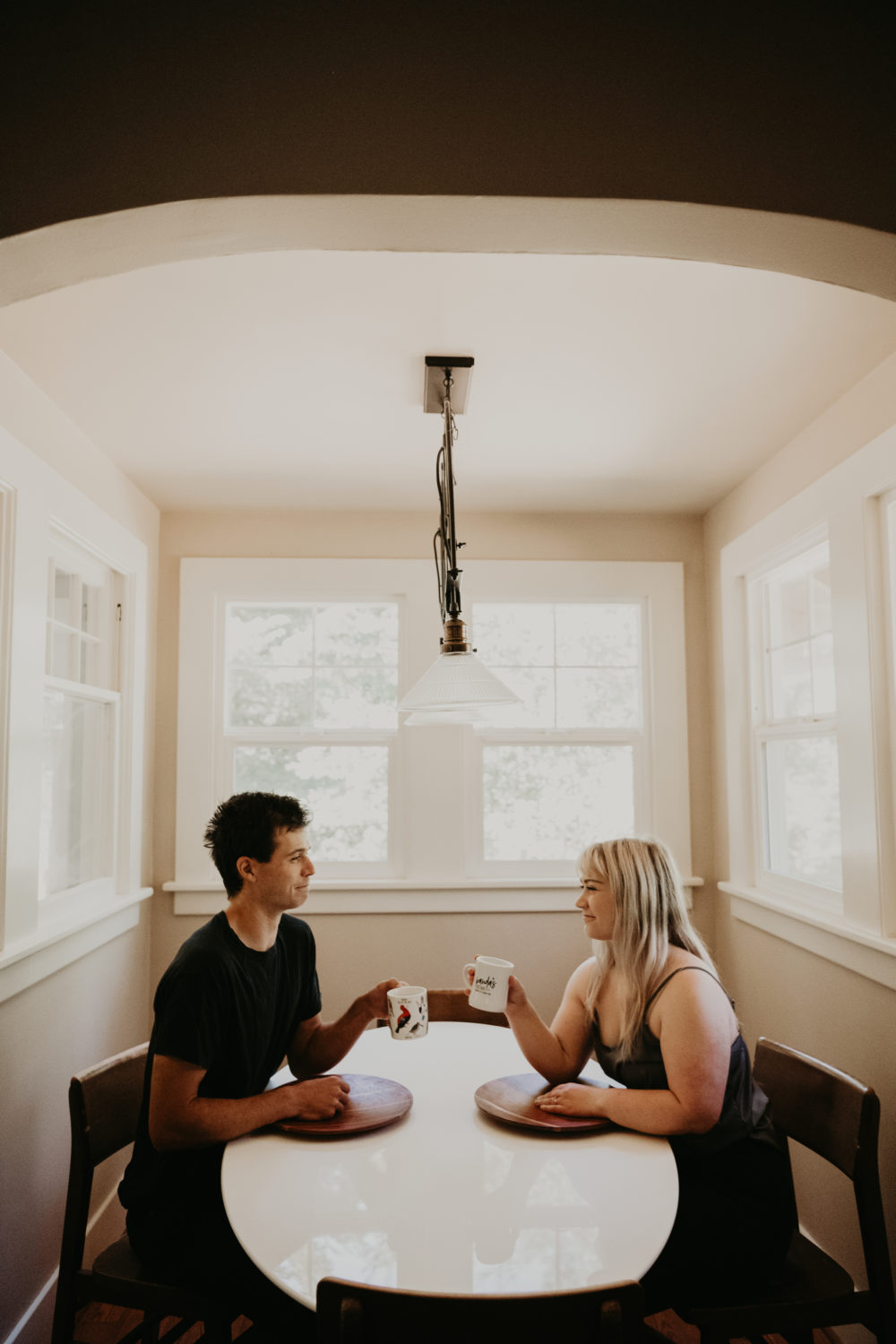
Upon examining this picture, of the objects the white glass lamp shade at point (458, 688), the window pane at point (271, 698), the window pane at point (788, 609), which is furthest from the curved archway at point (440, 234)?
the window pane at point (271, 698)

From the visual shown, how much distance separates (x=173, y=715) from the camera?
3.69 m

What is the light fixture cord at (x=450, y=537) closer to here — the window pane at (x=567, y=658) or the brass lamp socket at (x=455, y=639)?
the brass lamp socket at (x=455, y=639)

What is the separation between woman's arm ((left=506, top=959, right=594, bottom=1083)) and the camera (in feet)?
6.39

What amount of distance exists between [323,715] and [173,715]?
0.62m

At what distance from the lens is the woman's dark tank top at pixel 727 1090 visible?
69.9 inches

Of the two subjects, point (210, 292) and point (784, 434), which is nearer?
point (210, 292)

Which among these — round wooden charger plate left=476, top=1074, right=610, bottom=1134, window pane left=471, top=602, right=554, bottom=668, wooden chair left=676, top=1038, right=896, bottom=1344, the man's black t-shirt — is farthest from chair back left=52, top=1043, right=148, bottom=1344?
window pane left=471, top=602, right=554, bottom=668

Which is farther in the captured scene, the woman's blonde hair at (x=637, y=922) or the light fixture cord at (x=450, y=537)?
the light fixture cord at (x=450, y=537)

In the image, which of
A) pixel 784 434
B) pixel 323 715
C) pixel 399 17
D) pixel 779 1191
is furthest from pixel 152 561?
pixel 779 1191

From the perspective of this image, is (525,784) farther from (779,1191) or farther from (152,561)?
(779,1191)

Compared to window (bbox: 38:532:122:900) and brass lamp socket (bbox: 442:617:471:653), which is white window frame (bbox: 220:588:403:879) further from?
brass lamp socket (bbox: 442:617:471:653)

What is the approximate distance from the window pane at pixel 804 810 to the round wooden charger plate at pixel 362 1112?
A: 160cm

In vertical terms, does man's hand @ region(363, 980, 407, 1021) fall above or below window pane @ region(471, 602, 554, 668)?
below

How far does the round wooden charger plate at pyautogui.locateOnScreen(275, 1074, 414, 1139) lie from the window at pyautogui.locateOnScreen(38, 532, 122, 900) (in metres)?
1.25
